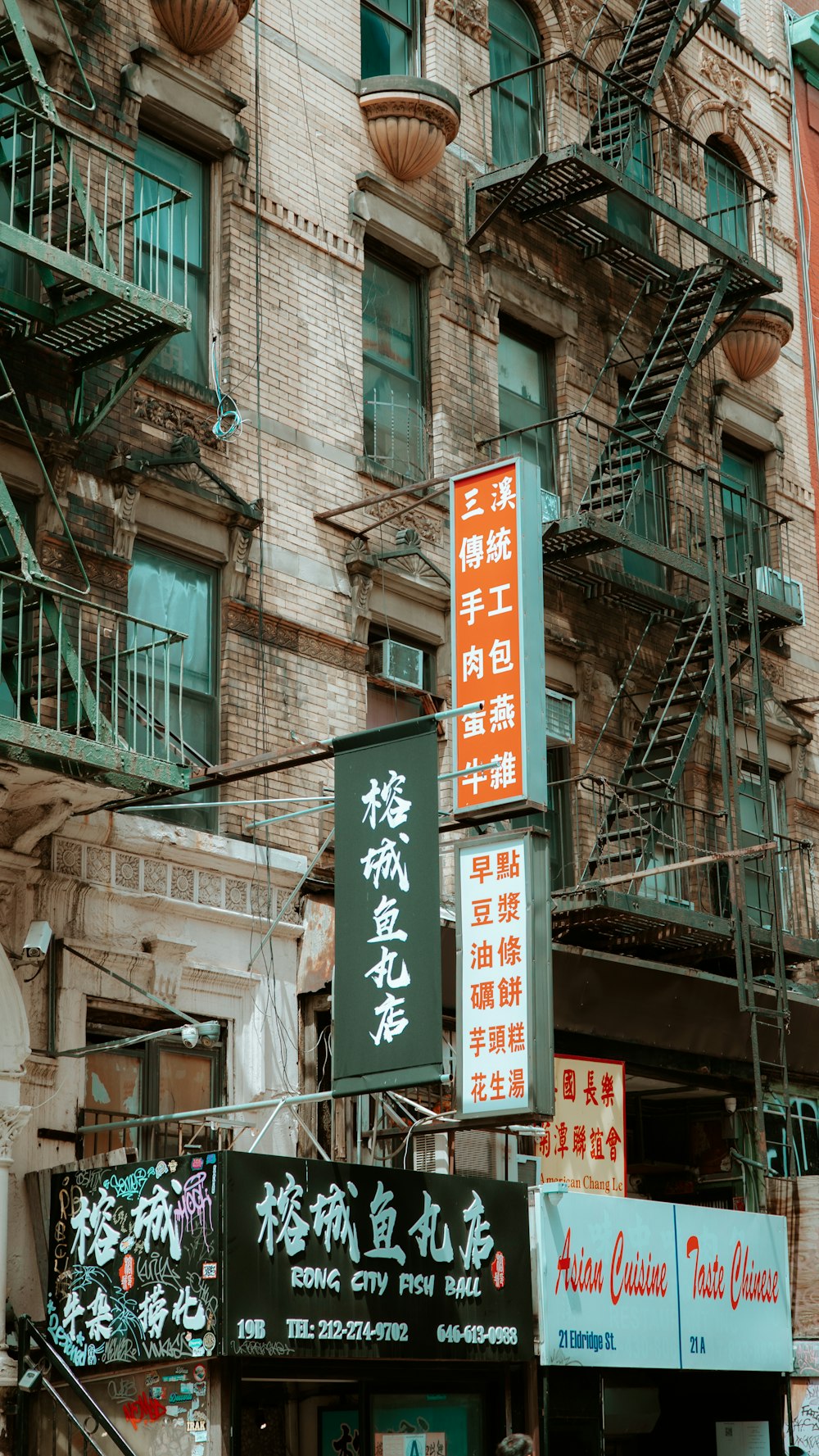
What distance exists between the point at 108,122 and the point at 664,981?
8.66 meters

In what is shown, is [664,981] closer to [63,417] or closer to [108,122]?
[63,417]

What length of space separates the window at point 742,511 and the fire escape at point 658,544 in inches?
2.2

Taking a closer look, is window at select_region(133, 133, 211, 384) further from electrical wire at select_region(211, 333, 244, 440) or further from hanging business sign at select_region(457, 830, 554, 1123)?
hanging business sign at select_region(457, 830, 554, 1123)

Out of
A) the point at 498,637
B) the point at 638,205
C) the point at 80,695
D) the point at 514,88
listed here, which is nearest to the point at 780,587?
the point at 638,205

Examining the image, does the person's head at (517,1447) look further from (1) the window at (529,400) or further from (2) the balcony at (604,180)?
(2) the balcony at (604,180)

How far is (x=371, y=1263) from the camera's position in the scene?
11539mm

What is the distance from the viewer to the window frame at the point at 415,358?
1647 cm

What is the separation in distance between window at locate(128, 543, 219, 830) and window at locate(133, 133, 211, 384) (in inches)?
61.7

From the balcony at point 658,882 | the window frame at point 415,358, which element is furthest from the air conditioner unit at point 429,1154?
the window frame at point 415,358

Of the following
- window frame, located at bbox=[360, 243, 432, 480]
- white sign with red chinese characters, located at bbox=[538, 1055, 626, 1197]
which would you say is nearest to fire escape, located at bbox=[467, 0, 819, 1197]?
window frame, located at bbox=[360, 243, 432, 480]

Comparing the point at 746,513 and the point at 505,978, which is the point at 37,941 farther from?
the point at 746,513

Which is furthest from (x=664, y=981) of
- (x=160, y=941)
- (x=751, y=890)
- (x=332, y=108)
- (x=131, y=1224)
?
(x=332, y=108)

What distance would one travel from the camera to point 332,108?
16703 millimetres

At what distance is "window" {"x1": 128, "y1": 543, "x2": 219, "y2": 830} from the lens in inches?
547
